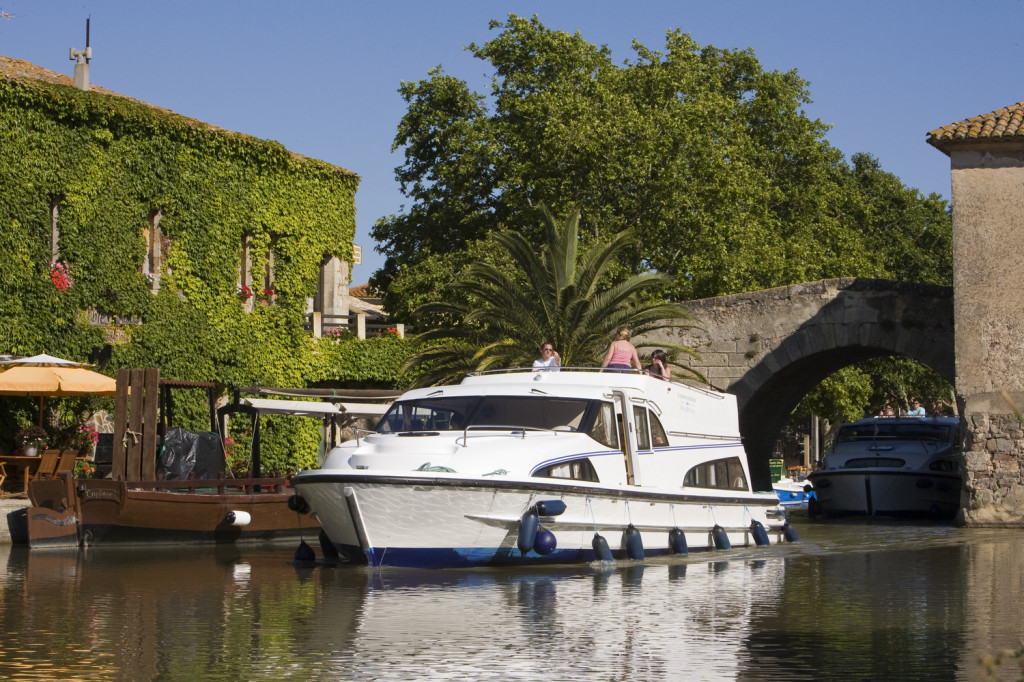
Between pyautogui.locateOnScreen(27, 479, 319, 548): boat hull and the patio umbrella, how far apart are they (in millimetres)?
1800

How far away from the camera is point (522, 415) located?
49.7ft

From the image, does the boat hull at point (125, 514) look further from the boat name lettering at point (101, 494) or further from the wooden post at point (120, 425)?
the wooden post at point (120, 425)

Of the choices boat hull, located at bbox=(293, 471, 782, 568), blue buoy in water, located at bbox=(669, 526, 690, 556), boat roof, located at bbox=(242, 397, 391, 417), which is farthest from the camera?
boat roof, located at bbox=(242, 397, 391, 417)

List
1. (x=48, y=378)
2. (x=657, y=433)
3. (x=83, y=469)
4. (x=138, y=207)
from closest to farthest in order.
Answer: (x=657, y=433) → (x=48, y=378) → (x=83, y=469) → (x=138, y=207)

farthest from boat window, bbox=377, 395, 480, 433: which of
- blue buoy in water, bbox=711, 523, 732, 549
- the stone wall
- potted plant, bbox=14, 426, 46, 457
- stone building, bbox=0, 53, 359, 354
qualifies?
the stone wall

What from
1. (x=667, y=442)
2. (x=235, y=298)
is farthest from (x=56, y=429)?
(x=667, y=442)

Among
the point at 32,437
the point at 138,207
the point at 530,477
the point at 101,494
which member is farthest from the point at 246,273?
the point at 530,477

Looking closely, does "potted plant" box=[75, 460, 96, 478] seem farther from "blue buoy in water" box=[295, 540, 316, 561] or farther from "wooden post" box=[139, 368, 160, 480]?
"blue buoy in water" box=[295, 540, 316, 561]

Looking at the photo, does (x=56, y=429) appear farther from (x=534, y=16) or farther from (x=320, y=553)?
(x=534, y=16)

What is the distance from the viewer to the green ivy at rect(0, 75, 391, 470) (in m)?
22.6

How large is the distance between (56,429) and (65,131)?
16.5 ft

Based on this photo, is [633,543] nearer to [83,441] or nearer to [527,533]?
[527,533]

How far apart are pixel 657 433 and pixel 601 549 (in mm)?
2190

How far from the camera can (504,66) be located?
3894 centimetres
